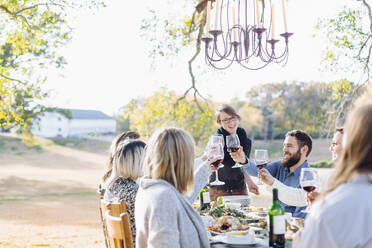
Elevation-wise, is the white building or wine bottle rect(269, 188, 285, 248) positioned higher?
wine bottle rect(269, 188, 285, 248)

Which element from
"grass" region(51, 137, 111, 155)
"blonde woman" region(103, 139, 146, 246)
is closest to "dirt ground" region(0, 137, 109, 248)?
"grass" region(51, 137, 111, 155)

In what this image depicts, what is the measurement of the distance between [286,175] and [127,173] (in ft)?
4.63

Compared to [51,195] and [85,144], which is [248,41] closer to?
[51,195]

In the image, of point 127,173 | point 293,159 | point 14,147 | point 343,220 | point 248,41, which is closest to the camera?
point 343,220

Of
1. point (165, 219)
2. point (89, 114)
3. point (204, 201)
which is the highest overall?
point (165, 219)

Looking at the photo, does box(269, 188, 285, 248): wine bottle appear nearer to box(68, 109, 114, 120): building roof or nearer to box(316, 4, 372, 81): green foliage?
box(316, 4, 372, 81): green foliage

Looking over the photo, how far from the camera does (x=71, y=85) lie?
80.5ft

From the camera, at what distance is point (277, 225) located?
213cm

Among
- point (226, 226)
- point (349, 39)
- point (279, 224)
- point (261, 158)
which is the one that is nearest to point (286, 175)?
point (261, 158)

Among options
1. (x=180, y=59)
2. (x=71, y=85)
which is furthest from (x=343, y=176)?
(x=71, y=85)

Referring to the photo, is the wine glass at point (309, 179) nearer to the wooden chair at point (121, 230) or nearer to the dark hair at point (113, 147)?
the wooden chair at point (121, 230)

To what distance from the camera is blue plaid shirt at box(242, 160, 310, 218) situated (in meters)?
3.25

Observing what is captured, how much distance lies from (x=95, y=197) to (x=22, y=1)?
40.0 ft

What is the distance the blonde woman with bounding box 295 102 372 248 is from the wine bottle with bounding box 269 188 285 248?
0.83 meters
